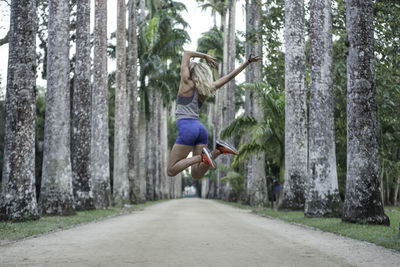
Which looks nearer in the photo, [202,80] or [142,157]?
[202,80]

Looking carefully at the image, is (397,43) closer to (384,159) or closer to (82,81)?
(384,159)

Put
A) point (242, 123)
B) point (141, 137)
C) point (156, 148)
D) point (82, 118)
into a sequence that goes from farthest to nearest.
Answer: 1. point (156, 148)
2. point (141, 137)
3. point (242, 123)
4. point (82, 118)

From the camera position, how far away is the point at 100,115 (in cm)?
2156

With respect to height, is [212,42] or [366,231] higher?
[212,42]

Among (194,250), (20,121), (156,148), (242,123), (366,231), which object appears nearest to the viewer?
(194,250)

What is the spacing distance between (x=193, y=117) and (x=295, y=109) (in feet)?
38.3

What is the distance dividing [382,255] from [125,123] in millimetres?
20758

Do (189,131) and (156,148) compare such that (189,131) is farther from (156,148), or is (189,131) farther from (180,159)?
(156,148)

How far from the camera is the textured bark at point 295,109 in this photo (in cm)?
1705

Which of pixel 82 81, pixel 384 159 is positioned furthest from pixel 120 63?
pixel 384 159

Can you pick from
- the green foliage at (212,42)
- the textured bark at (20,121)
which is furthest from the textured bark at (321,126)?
the green foliage at (212,42)

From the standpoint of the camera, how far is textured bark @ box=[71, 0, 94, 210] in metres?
18.4

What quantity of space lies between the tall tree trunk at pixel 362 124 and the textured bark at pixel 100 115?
1182 centimetres

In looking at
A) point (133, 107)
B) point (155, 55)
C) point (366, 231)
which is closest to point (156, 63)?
point (155, 55)
